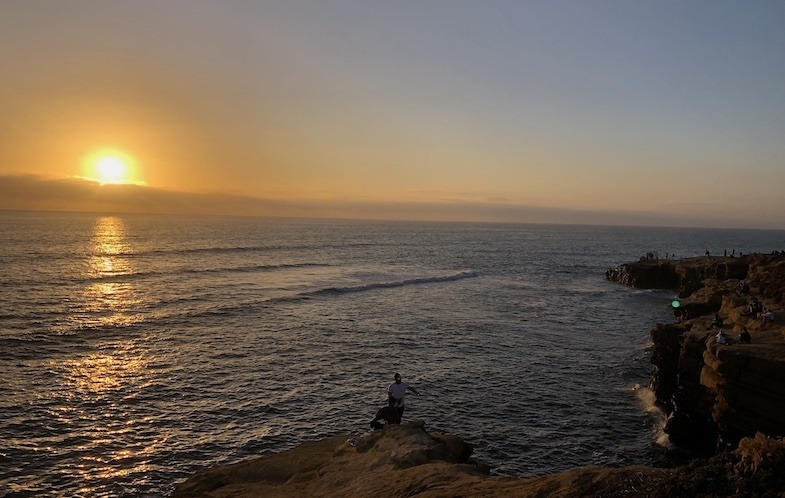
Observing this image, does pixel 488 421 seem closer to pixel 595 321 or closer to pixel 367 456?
pixel 367 456

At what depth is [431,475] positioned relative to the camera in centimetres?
1364

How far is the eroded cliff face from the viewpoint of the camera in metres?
19.1

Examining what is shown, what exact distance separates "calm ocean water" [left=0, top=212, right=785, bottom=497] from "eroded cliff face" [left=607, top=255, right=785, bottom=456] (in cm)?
214

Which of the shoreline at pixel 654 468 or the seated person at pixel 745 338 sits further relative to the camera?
the seated person at pixel 745 338

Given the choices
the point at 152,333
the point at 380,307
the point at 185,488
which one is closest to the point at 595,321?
the point at 380,307

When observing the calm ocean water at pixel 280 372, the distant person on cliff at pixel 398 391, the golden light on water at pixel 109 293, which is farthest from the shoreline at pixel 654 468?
the golden light on water at pixel 109 293

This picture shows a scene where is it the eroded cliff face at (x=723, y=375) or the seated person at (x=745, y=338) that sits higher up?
the seated person at (x=745, y=338)

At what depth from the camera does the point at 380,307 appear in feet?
187

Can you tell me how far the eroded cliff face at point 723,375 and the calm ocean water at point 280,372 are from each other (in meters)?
2.14

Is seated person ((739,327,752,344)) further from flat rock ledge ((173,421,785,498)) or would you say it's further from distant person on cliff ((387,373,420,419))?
distant person on cliff ((387,373,420,419))

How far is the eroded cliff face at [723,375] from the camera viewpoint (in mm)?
19092

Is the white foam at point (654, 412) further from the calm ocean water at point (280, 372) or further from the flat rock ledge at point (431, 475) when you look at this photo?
the flat rock ledge at point (431, 475)

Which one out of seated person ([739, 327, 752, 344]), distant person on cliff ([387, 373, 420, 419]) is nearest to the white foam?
seated person ([739, 327, 752, 344])

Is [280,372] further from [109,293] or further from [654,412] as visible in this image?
[109,293]
